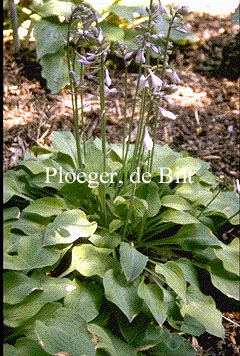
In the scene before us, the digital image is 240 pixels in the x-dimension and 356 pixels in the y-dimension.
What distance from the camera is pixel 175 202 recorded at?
3455mm

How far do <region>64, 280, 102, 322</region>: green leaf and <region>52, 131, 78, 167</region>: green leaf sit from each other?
1047 millimetres

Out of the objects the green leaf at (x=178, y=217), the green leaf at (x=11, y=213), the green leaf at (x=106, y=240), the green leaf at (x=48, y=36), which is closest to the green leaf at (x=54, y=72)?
the green leaf at (x=48, y=36)

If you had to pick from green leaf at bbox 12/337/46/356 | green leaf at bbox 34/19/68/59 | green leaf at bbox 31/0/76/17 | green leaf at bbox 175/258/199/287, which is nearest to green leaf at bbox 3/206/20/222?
green leaf at bbox 12/337/46/356

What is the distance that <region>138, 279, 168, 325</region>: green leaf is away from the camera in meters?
2.79

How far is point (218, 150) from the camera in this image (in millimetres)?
4688

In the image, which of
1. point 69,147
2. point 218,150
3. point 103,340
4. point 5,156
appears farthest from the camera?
point 218,150

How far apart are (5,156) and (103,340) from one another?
6.64 feet

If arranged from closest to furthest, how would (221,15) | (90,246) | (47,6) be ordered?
1. (90,246)
2. (47,6)
3. (221,15)

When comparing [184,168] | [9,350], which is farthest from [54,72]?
[9,350]

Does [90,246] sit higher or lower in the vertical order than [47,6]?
lower

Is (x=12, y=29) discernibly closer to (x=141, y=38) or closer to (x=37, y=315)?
(x=141, y=38)

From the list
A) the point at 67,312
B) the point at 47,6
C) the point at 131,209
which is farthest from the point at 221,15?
the point at 67,312

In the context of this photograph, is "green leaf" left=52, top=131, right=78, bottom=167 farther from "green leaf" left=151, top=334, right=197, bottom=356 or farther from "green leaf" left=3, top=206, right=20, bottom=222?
"green leaf" left=151, top=334, right=197, bottom=356

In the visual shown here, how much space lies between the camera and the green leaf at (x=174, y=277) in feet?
9.68
